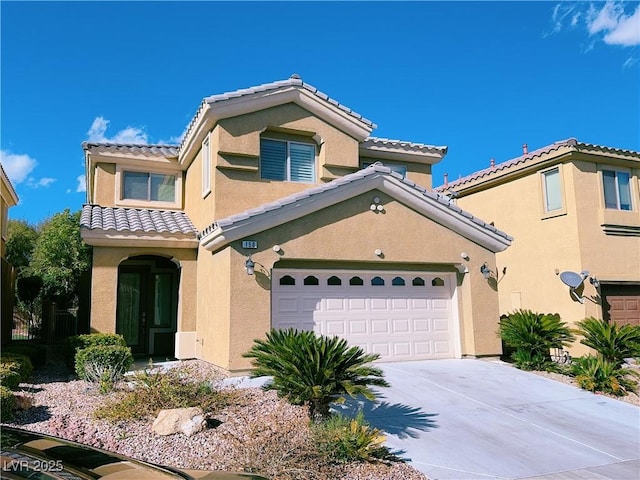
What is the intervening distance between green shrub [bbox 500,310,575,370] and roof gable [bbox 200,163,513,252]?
7.60ft

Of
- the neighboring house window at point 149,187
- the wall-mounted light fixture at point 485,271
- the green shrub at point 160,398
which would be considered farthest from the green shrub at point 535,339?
the neighboring house window at point 149,187

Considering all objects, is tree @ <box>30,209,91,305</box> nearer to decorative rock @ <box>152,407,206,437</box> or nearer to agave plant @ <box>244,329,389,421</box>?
decorative rock @ <box>152,407,206,437</box>

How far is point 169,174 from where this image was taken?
17.5 meters

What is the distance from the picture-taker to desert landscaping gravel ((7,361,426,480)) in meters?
6.30

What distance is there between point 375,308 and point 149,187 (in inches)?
350

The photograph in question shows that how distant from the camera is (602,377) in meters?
11.6

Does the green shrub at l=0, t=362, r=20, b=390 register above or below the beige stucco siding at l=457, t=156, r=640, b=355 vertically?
below

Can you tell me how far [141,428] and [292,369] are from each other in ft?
7.80

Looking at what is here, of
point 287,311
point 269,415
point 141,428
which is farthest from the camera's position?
point 287,311

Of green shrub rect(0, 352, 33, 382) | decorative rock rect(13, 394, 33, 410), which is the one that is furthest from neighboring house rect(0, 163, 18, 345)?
decorative rock rect(13, 394, 33, 410)

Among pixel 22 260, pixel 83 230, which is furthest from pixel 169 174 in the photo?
pixel 22 260

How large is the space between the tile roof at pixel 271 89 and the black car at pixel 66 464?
11.6m

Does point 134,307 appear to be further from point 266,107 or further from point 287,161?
point 266,107

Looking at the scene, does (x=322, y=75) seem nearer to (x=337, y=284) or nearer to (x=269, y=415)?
(x=337, y=284)
